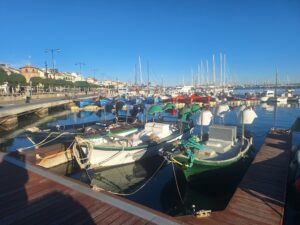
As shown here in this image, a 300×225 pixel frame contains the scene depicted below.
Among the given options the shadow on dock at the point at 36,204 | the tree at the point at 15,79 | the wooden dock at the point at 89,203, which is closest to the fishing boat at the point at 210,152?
the wooden dock at the point at 89,203

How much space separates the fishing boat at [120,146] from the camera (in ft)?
51.9

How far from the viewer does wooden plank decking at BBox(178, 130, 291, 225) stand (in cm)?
838

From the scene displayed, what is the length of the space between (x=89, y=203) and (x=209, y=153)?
8.22 meters

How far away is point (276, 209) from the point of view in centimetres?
906

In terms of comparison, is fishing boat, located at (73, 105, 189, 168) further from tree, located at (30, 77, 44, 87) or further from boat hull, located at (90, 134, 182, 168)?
tree, located at (30, 77, 44, 87)

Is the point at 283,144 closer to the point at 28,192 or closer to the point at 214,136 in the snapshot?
the point at 214,136

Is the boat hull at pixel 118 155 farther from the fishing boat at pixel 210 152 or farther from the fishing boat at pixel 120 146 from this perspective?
the fishing boat at pixel 210 152

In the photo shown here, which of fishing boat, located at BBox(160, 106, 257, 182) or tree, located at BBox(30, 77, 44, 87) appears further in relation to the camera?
tree, located at BBox(30, 77, 44, 87)

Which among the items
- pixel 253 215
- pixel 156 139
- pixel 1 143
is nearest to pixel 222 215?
pixel 253 215

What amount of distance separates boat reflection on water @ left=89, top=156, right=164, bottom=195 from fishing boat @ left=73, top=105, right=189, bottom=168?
0.47m

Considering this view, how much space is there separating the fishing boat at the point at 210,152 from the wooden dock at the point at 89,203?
199 cm

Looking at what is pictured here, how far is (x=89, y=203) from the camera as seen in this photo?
26.7 ft

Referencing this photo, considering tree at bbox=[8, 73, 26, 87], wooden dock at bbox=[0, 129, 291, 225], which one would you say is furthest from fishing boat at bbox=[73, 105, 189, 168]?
tree at bbox=[8, 73, 26, 87]

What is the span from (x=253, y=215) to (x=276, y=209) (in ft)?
3.48
